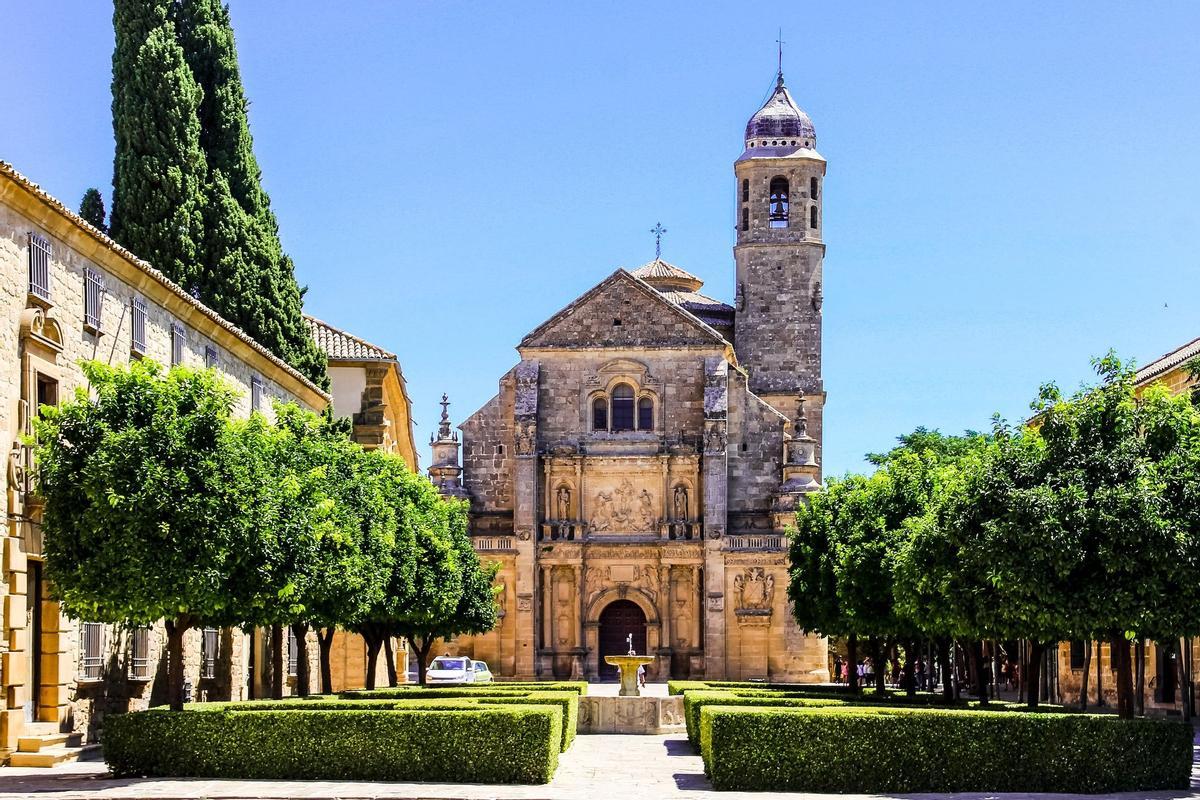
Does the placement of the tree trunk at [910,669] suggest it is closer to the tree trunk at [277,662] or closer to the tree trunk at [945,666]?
the tree trunk at [945,666]

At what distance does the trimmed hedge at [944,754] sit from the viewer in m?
24.4

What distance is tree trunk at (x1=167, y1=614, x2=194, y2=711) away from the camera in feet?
85.4

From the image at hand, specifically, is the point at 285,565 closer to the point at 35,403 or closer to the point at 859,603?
the point at 35,403

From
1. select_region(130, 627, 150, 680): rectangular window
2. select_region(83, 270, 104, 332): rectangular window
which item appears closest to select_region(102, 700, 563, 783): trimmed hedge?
select_region(130, 627, 150, 680): rectangular window

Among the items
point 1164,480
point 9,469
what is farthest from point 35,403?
point 1164,480

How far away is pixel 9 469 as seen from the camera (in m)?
25.8

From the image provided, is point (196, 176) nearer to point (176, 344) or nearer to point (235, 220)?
point (235, 220)

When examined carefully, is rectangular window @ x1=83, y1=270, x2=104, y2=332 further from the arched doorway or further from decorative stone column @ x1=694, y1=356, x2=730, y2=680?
the arched doorway

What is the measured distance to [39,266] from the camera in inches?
1048

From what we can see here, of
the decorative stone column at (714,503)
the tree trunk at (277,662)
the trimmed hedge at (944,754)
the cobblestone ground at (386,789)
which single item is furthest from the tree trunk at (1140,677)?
the trimmed hedge at (944,754)

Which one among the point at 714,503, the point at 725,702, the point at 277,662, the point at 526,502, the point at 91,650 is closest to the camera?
the point at 91,650

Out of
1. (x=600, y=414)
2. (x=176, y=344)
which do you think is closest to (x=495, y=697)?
(x=176, y=344)

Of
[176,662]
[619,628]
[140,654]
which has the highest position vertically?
[176,662]

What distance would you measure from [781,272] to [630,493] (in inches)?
542
